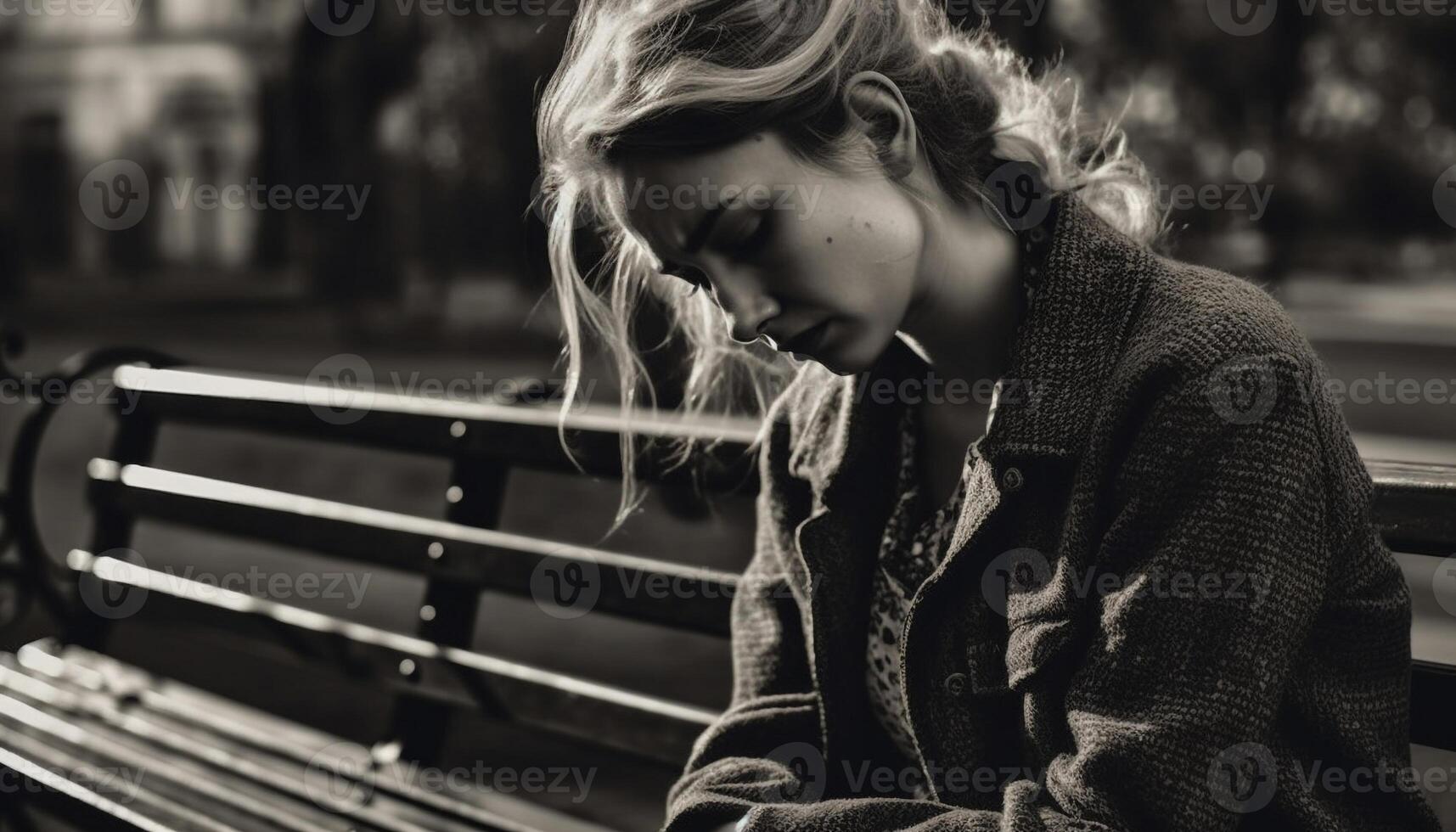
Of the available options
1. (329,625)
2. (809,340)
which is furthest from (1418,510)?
(329,625)

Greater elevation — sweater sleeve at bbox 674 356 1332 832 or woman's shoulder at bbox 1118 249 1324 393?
woman's shoulder at bbox 1118 249 1324 393

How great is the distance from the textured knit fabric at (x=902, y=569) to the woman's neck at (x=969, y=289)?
0.11 m

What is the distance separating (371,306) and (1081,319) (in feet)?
75.7

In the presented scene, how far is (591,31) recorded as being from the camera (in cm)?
192

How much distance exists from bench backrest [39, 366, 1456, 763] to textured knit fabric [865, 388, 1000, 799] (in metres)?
0.52

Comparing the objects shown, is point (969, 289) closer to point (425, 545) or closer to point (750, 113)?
point (750, 113)

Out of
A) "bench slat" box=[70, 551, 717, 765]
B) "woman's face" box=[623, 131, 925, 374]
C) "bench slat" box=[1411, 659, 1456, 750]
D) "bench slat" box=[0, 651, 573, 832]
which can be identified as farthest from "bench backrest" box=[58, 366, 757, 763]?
"bench slat" box=[1411, 659, 1456, 750]

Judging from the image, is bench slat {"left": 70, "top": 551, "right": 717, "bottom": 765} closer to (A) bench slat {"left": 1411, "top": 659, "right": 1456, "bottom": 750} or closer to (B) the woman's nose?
(B) the woman's nose

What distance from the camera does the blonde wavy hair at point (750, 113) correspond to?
171 cm

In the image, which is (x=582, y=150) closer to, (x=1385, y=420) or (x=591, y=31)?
(x=591, y=31)

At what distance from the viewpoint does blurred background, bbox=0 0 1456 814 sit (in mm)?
9656

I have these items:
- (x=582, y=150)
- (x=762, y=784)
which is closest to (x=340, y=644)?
(x=762, y=784)

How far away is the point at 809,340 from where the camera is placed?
5.79 ft

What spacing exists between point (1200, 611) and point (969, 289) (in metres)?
0.53
